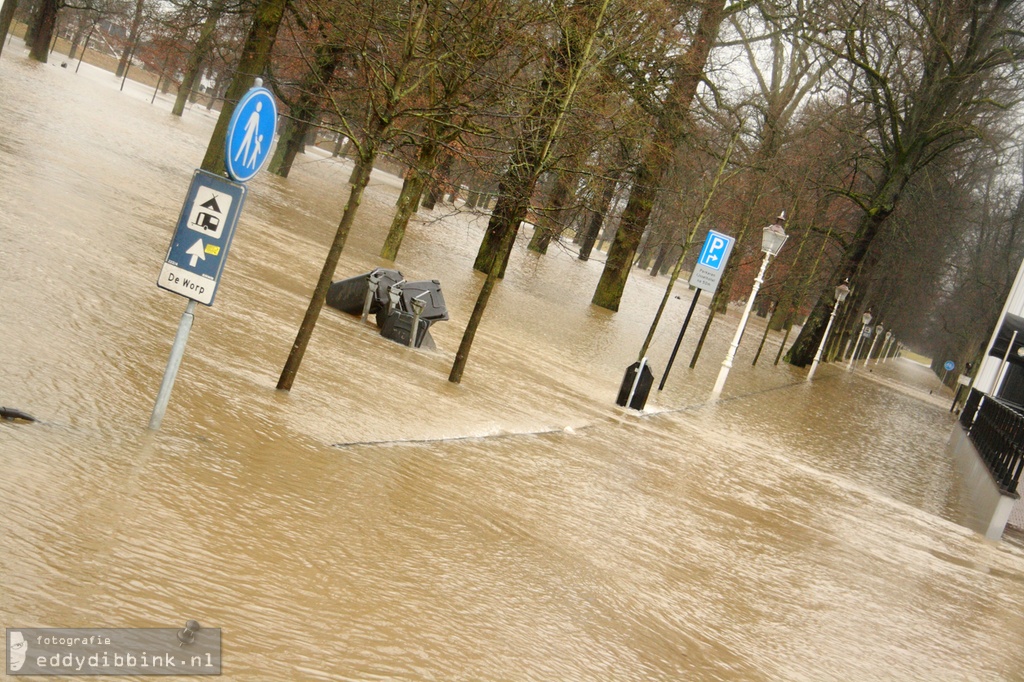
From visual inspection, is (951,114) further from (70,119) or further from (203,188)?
(203,188)

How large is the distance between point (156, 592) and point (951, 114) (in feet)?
130

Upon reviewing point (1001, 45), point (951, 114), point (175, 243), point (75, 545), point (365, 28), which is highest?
point (1001, 45)

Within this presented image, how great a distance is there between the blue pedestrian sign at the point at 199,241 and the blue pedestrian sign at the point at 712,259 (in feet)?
50.3

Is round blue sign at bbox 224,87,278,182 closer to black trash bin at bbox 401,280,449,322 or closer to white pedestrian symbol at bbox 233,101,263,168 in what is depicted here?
white pedestrian symbol at bbox 233,101,263,168

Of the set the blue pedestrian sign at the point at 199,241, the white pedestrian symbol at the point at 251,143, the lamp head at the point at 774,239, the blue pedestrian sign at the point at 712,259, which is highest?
the lamp head at the point at 774,239

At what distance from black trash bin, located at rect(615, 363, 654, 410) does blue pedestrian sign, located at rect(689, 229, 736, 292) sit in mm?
4863

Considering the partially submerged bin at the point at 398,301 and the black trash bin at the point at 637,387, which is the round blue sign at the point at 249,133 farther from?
the black trash bin at the point at 637,387

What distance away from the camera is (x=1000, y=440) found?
67.4ft

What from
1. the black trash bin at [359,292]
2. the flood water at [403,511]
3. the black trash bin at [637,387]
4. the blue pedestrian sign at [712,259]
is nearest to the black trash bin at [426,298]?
the black trash bin at [359,292]

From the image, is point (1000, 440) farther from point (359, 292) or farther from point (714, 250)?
point (359, 292)

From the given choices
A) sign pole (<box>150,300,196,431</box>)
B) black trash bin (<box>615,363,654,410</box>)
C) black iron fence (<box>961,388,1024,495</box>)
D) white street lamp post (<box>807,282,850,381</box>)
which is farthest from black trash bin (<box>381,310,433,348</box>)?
white street lamp post (<box>807,282,850,381</box>)

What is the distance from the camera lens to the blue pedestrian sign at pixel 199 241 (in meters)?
7.36

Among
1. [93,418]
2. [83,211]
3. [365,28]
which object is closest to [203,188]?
[93,418]

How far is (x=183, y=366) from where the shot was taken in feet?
31.8
